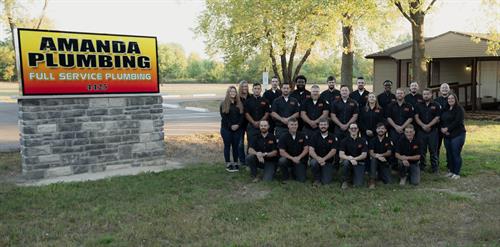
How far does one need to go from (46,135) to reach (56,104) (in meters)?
0.58

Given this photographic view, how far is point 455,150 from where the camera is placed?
7961mm

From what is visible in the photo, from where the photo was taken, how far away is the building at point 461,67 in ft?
60.8

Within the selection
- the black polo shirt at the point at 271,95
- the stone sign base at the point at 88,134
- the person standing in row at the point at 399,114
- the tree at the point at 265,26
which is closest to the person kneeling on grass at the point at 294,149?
the black polo shirt at the point at 271,95

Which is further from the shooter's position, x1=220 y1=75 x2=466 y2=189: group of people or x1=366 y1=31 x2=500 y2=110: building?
x1=366 y1=31 x2=500 y2=110: building

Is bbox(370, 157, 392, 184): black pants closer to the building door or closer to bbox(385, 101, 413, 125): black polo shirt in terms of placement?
bbox(385, 101, 413, 125): black polo shirt

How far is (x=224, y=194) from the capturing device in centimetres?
716

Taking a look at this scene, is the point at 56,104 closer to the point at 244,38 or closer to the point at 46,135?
the point at 46,135

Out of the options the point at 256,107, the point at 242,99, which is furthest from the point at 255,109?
the point at 242,99

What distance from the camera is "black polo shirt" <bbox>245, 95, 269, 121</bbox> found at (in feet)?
28.1

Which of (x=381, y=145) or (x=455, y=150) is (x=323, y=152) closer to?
(x=381, y=145)

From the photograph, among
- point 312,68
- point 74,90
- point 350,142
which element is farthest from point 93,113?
point 312,68

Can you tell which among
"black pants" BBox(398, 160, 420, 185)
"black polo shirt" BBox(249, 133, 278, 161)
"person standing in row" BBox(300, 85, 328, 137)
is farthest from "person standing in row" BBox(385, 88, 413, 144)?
"black polo shirt" BBox(249, 133, 278, 161)

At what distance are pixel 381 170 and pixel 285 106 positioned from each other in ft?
6.47

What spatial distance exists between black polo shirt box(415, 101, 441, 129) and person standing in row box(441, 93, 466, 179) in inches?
6.0
